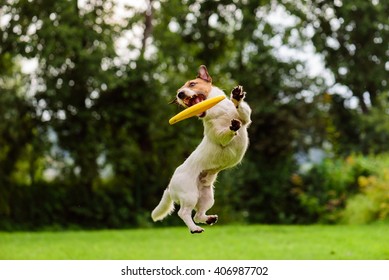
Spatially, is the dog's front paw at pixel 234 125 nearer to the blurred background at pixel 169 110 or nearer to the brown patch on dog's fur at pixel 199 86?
the brown patch on dog's fur at pixel 199 86

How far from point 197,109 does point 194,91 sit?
8 cm

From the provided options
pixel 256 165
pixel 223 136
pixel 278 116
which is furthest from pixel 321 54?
pixel 223 136

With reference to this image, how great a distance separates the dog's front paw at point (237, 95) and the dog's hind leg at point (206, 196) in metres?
0.28

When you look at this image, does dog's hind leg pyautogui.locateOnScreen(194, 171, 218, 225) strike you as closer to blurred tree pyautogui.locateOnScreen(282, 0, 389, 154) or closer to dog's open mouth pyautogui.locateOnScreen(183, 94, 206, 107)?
dog's open mouth pyautogui.locateOnScreen(183, 94, 206, 107)

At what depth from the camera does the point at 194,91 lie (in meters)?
2.34

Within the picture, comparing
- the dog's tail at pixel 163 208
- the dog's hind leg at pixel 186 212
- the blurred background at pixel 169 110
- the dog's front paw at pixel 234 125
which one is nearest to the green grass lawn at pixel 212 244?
the blurred background at pixel 169 110

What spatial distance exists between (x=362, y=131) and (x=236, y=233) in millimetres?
7802

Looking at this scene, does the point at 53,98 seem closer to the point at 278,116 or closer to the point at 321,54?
the point at 278,116

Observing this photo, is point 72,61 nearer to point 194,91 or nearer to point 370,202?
point 370,202

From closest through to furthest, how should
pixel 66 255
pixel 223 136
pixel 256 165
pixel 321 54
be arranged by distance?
1. pixel 223 136
2. pixel 66 255
3. pixel 256 165
4. pixel 321 54

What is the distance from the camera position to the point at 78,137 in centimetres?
1798

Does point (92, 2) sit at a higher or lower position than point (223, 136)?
higher

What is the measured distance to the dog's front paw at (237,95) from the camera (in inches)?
91.6

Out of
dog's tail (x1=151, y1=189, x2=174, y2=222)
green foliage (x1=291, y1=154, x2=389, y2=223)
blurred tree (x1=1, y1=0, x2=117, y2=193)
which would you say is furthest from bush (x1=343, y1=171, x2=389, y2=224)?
dog's tail (x1=151, y1=189, x2=174, y2=222)
